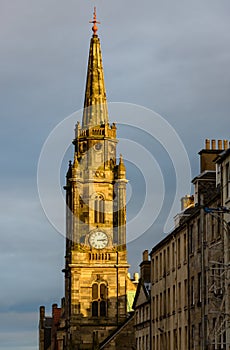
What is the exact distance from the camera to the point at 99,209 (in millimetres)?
116938

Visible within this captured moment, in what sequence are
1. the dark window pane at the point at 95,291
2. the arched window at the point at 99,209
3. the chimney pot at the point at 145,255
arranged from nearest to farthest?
the chimney pot at the point at 145,255 → the dark window pane at the point at 95,291 → the arched window at the point at 99,209

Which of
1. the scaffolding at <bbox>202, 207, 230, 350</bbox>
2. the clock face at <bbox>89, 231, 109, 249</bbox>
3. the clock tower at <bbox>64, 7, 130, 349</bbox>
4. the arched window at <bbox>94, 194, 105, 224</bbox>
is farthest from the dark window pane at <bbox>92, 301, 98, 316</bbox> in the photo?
the scaffolding at <bbox>202, 207, 230, 350</bbox>

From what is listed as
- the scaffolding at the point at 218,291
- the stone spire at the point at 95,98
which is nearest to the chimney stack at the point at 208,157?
the scaffolding at the point at 218,291

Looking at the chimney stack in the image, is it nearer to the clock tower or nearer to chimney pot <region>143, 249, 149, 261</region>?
chimney pot <region>143, 249, 149, 261</region>

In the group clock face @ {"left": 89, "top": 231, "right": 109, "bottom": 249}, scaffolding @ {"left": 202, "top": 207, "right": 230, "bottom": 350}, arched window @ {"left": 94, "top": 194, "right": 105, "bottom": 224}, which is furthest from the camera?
arched window @ {"left": 94, "top": 194, "right": 105, "bottom": 224}

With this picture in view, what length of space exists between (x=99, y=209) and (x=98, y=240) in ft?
13.1

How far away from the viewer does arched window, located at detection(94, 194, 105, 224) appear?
11650cm

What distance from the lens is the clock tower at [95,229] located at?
113438 mm

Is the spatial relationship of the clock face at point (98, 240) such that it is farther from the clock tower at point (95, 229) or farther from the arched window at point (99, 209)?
the arched window at point (99, 209)

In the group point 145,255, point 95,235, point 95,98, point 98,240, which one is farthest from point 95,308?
point 145,255

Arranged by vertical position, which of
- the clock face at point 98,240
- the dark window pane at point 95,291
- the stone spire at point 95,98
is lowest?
the dark window pane at point 95,291

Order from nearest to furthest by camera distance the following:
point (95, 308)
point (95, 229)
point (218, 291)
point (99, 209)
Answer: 1. point (218, 291)
2. point (95, 308)
3. point (95, 229)
4. point (99, 209)

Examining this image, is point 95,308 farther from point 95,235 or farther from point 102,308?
point 95,235

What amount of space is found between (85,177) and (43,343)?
1905 inches
